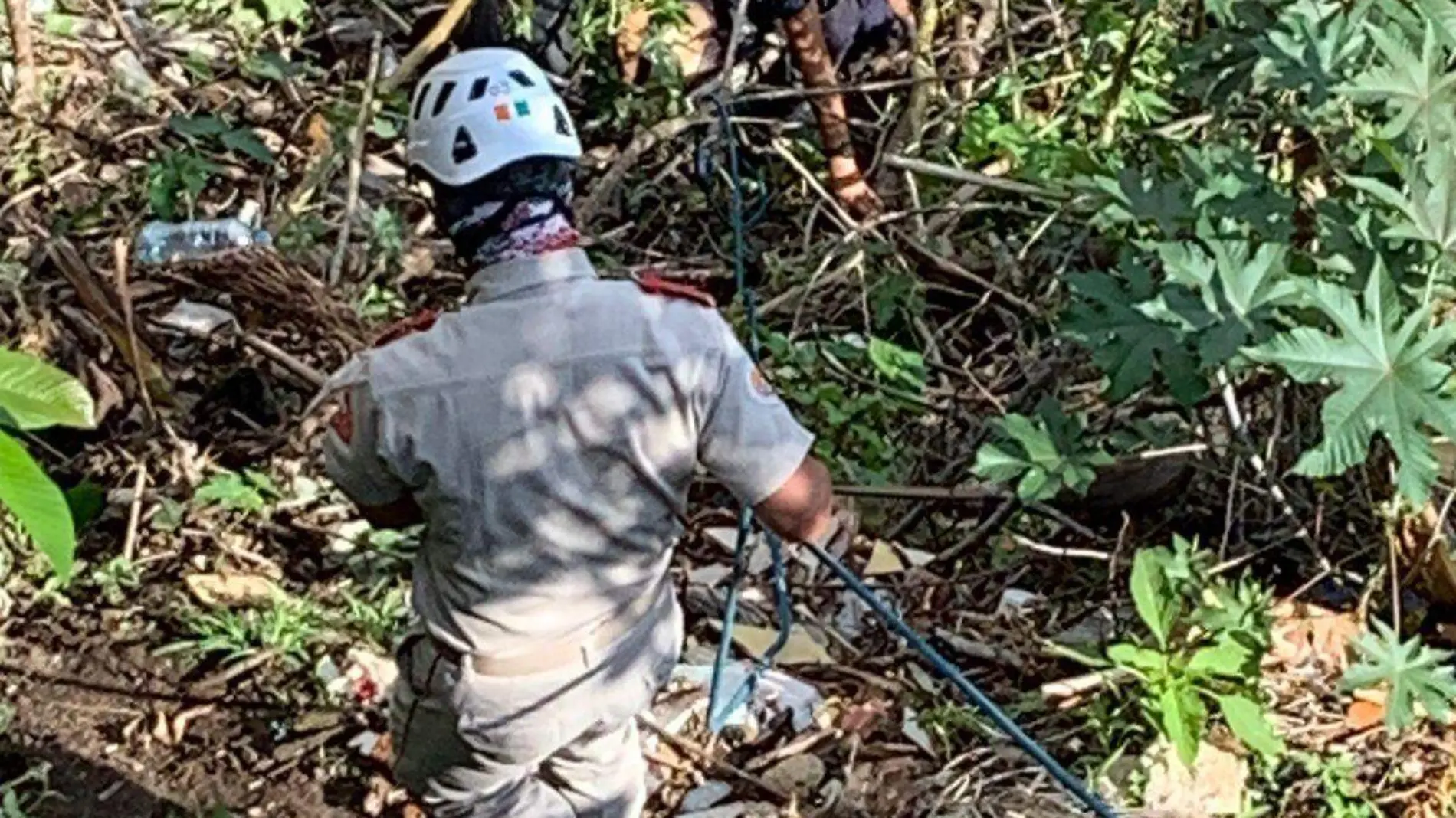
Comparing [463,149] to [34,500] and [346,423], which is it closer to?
[346,423]

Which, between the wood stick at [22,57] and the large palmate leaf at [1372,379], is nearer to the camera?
the large palmate leaf at [1372,379]

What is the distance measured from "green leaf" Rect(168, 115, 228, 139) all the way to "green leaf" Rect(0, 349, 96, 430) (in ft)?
11.6

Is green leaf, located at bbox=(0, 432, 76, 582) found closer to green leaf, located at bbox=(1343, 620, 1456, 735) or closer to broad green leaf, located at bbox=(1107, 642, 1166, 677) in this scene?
broad green leaf, located at bbox=(1107, 642, 1166, 677)

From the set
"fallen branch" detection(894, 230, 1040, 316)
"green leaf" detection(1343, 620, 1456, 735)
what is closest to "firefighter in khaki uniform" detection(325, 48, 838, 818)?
"green leaf" detection(1343, 620, 1456, 735)

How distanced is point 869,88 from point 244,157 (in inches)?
74.5

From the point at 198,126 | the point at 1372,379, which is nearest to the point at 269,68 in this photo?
the point at 198,126

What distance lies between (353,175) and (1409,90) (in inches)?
116

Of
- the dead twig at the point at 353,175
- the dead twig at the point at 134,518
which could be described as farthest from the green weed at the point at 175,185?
the dead twig at the point at 134,518

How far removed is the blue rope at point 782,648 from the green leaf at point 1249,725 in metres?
0.29

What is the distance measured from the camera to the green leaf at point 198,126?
5750 mm

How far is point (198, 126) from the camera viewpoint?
18.9 ft

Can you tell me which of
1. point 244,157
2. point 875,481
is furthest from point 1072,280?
point 244,157

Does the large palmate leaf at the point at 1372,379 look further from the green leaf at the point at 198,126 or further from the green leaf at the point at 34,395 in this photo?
the green leaf at the point at 198,126

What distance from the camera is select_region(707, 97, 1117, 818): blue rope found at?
12.3 feet
